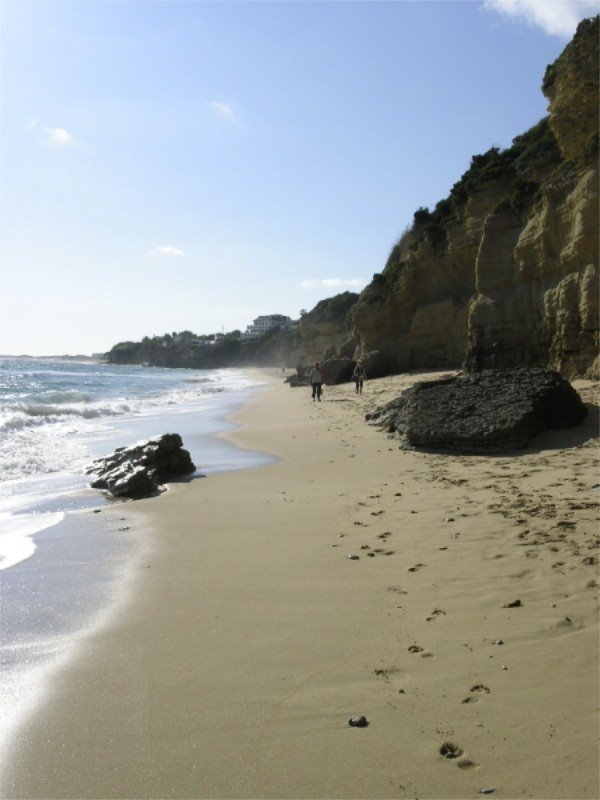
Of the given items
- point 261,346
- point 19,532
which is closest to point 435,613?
point 19,532

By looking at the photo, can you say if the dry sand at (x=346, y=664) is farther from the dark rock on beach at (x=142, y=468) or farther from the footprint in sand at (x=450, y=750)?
the dark rock on beach at (x=142, y=468)

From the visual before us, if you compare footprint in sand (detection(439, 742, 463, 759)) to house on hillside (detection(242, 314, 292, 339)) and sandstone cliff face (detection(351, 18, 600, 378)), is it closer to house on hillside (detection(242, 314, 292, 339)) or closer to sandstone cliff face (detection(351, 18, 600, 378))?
sandstone cliff face (detection(351, 18, 600, 378))

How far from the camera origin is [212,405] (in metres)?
25.2

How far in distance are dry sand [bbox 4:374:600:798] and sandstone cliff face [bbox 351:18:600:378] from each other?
35.0 feet

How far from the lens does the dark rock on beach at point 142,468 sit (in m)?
8.16

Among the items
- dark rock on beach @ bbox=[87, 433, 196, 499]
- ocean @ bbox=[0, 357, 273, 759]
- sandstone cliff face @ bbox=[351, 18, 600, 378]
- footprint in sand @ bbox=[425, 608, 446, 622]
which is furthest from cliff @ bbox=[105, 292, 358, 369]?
footprint in sand @ bbox=[425, 608, 446, 622]

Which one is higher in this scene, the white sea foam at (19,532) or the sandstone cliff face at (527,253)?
the sandstone cliff face at (527,253)

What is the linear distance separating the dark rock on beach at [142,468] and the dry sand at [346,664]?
1730 mm

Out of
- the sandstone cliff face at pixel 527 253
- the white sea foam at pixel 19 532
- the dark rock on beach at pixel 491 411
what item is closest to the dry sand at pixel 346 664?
the white sea foam at pixel 19 532

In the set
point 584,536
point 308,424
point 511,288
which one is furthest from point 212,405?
point 584,536

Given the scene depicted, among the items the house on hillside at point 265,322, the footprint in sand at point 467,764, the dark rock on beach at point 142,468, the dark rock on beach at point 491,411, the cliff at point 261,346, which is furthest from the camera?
the house on hillside at point 265,322

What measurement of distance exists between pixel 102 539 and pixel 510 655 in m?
4.21

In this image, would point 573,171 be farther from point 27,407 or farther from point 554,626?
point 27,407

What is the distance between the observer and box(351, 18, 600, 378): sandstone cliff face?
Answer: 15289 mm
